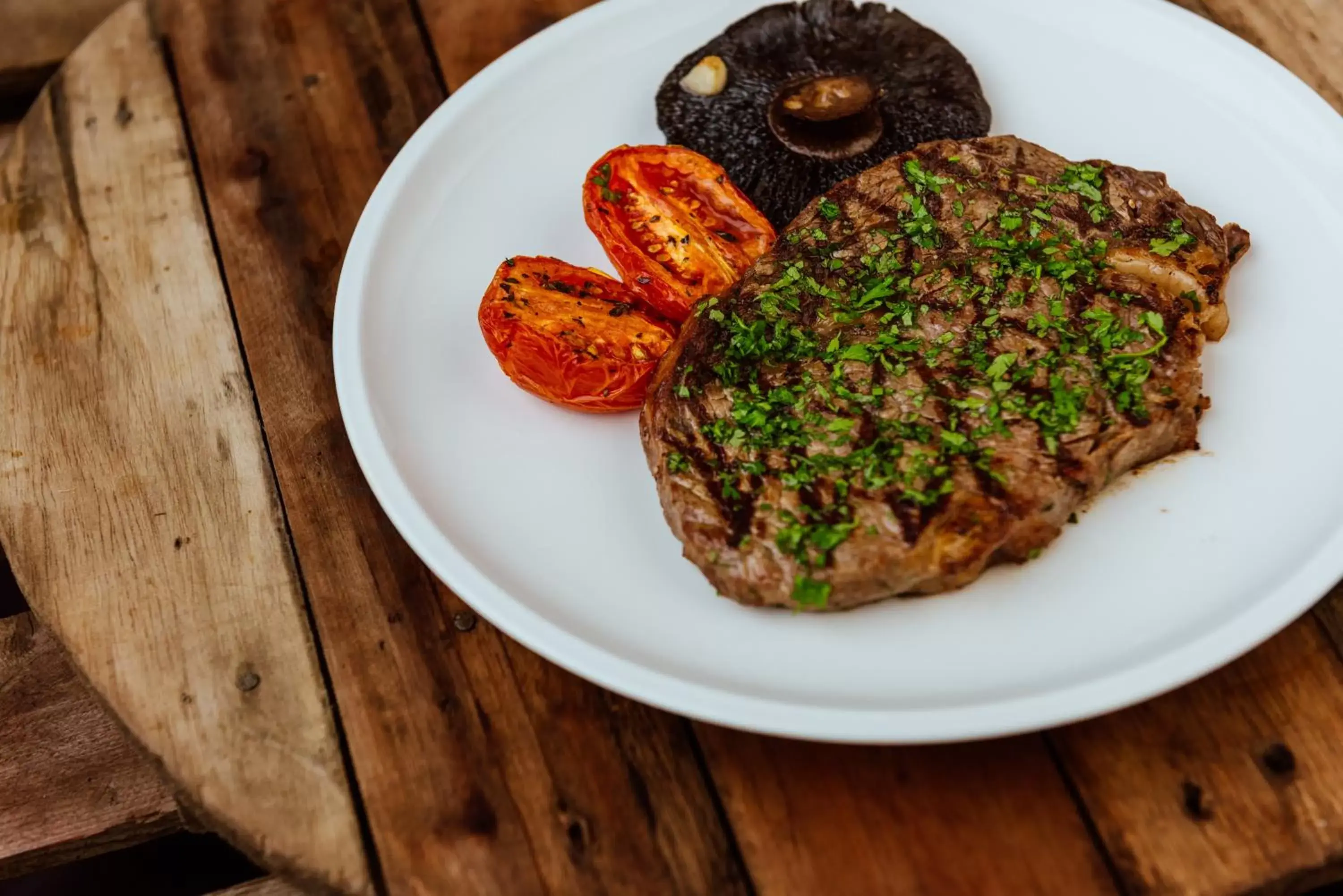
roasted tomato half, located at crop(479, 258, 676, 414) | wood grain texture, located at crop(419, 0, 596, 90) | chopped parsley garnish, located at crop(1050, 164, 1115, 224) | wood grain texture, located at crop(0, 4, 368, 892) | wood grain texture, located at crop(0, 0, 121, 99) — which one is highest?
chopped parsley garnish, located at crop(1050, 164, 1115, 224)

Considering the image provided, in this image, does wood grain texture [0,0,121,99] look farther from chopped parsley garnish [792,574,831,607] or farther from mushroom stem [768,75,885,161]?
chopped parsley garnish [792,574,831,607]

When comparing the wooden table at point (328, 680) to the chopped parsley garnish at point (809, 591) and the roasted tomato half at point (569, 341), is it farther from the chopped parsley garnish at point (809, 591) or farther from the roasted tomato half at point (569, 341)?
the roasted tomato half at point (569, 341)

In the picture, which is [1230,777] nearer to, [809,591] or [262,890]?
[809,591]

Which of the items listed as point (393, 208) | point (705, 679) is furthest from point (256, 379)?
point (705, 679)

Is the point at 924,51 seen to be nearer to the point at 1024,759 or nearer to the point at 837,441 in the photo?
the point at 837,441

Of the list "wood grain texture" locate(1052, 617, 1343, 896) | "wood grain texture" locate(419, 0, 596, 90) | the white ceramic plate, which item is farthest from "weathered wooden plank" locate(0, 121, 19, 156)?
"wood grain texture" locate(1052, 617, 1343, 896)

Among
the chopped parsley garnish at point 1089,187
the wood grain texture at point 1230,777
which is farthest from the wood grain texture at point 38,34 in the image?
the wood grain texture at point 1230,777
